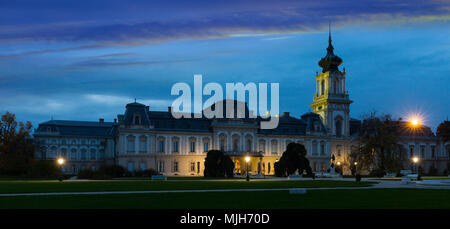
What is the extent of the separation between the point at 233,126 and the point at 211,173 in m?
17.0

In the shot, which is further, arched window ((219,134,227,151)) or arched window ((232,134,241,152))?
arched window ((232,134,241,152))

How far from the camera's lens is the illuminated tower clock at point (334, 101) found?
9275 centimetres

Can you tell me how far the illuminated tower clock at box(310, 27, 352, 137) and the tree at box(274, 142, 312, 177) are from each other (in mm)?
29313

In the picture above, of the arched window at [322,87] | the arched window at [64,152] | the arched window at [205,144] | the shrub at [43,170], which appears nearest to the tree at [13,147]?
the shrub at [43,170]

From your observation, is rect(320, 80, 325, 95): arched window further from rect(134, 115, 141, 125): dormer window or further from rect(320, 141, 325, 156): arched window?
rect(134, 115, 141, 125): dormer window

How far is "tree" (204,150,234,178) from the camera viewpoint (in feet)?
212

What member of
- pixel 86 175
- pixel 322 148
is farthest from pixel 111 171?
pixel 322 148

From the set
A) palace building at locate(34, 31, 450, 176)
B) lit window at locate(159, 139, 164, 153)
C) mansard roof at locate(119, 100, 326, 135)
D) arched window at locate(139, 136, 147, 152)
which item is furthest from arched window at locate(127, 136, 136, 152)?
lit window at locate(159, 139, 164, 153)

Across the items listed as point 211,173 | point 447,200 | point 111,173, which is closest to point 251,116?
point 211,173

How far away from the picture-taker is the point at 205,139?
265 ft

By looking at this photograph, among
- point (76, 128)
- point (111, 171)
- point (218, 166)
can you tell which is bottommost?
point (111, 171)

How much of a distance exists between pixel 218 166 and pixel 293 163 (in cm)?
957

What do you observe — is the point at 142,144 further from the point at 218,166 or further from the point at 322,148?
the point at 322,148
